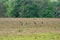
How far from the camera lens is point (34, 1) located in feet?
196

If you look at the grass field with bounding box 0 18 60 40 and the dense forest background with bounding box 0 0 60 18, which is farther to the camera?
the dense forest background with bounding box 0 0 60 18

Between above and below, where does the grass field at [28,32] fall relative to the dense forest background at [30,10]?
above

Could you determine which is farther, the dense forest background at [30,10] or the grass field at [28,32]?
the dense forest background at [30,10]

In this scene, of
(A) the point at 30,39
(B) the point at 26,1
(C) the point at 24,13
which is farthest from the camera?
(B) the point at 26,1

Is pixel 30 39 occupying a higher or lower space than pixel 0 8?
higher

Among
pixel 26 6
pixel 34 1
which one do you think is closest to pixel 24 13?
pixel 26 6

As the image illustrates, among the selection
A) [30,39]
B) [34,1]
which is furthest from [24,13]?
[30,39]

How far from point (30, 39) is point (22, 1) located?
43682mm

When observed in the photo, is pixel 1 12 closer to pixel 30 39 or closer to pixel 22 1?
pixel 22 1

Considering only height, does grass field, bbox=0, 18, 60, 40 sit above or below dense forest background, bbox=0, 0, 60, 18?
above

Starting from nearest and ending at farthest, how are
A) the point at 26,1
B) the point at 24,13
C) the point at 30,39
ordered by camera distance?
the point at 30,39 → the point at 24,13 → the point at 26,1

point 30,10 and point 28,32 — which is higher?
point 28,32

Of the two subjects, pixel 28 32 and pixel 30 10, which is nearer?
pixel 28 32

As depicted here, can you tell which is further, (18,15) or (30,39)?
(18,15)
